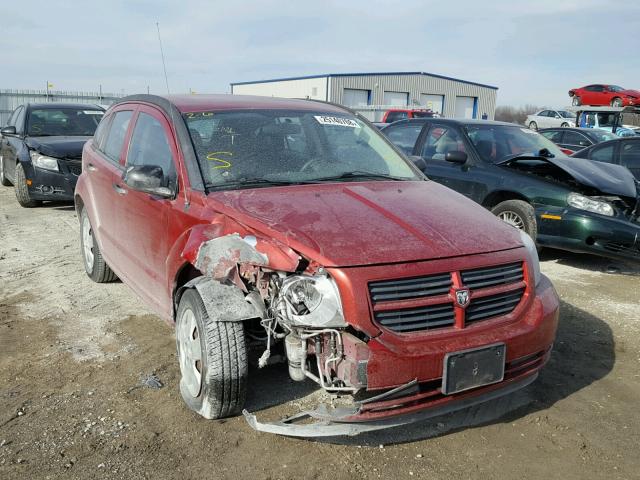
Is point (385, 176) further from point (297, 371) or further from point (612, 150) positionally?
point (612, 150)

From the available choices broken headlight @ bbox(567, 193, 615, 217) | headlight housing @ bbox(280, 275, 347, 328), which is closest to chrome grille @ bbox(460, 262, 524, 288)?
headlight housing @ bbox(280, 275, 347, 328)

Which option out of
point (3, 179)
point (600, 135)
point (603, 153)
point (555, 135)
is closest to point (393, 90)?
point (555, 135)

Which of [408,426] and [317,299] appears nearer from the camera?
[317,299]

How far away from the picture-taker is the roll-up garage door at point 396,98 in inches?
1602

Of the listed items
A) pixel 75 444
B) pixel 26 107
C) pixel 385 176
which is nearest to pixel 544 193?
pixel 385 176

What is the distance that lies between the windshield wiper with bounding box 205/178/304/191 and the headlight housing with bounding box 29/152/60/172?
21.1 ft

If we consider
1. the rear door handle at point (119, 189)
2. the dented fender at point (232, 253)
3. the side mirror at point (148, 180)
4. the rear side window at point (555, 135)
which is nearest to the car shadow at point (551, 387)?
the dented fender at point (232, 253)

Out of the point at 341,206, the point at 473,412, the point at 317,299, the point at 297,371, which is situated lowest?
the point at 473,412

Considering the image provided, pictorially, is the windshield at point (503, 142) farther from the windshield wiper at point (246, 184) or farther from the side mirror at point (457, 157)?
the windshield wiper at point (246, 184)

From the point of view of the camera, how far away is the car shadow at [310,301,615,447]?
320 centimetres

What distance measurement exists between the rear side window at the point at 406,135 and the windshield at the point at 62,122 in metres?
5.24

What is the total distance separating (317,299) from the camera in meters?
2.71

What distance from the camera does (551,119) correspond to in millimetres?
31281

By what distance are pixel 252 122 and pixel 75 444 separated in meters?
2.23
